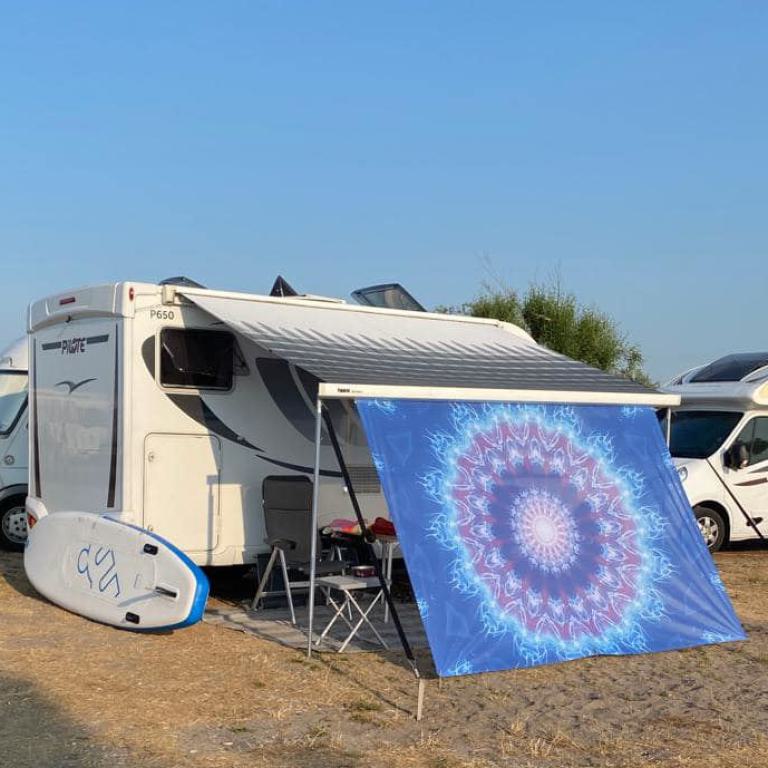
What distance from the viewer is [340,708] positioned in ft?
19.6

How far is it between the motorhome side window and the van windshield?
6.18m

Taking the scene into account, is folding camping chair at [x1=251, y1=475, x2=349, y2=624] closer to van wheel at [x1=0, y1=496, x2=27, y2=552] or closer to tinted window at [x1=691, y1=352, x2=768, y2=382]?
van wheel at [x1=0, y1=496, x2=27, y2=552]

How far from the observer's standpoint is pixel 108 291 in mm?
8344

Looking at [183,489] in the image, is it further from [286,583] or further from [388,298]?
[388,298]

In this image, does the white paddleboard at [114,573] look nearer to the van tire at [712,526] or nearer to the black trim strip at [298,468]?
the black trim strip at [298,468]

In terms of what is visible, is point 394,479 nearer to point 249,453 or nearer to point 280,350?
point 280,350

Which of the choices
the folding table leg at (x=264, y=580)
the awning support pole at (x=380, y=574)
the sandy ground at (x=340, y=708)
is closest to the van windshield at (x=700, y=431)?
the sandy ground at (x=340, y=708)

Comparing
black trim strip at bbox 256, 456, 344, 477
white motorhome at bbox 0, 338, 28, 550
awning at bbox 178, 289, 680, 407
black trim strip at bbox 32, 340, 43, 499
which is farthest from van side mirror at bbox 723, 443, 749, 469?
white motorhome at bbox 0, 338, 28, 550

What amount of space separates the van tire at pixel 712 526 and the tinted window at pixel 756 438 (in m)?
0.74

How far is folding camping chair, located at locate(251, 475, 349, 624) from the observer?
325 inches

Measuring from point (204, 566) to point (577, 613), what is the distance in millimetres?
3020

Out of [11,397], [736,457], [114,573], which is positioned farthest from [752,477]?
[11,397]

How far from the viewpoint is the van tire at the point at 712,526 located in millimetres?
12266

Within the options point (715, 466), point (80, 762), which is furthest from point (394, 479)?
point (715, 466)
